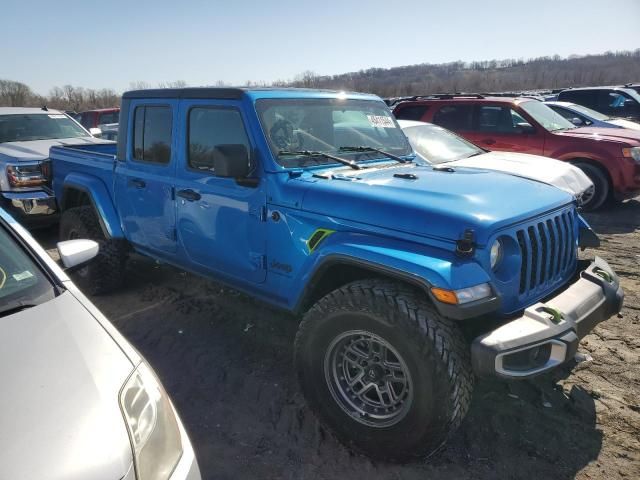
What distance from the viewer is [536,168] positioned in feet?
20.8

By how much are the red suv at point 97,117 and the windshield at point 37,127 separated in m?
6.51

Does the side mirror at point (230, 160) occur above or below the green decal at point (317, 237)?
above

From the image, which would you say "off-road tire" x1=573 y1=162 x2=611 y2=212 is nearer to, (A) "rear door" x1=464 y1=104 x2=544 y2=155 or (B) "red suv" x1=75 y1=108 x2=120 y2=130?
(A) "rear door" x1=464 y1=104 x2=544 y2=155

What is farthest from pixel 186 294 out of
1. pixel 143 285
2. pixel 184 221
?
pixel 184 221

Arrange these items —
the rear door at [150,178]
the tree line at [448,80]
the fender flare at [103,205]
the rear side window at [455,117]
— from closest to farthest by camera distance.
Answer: the rear door at [150,178], the fender flare at [103,205], the rear side window at [455,117], the tree line at [448,80]

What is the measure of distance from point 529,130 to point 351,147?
5729mm

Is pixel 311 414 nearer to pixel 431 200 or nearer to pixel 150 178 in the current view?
pixel 431 200

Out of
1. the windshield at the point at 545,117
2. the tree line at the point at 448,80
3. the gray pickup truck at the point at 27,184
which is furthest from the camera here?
the tree line at the point at 448,80

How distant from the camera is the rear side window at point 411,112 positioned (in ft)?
29.1

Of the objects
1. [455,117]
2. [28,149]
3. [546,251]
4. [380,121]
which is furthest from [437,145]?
[28,149]

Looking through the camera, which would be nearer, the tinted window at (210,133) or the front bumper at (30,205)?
the tinted window at (210,133)

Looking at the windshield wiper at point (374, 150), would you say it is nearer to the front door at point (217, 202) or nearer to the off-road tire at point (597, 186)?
the front door at point (217, 202)

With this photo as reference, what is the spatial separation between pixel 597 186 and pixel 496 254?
21.3ft

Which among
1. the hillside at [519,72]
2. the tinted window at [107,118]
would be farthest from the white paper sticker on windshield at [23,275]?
the hillside at [519,72]
